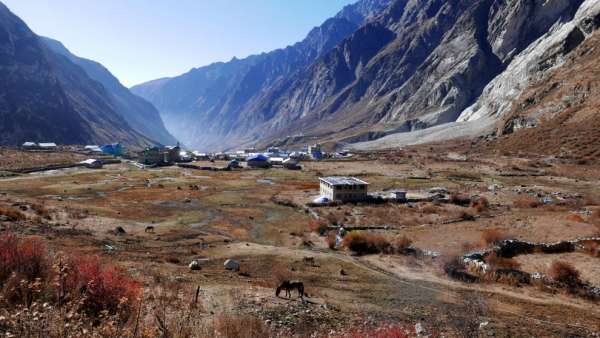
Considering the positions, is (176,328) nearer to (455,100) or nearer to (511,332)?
(511,332)

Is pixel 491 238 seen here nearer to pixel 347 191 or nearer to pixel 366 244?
pixel 366 244

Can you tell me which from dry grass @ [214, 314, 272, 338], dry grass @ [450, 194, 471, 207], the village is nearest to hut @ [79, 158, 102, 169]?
the village

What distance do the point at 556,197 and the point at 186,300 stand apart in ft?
195

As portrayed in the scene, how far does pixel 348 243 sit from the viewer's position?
112ft

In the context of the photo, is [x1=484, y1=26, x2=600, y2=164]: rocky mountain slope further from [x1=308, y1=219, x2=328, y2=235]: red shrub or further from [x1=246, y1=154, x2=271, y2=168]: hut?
[x1=308, y1=219, x2=328, y2=235]: red shrub

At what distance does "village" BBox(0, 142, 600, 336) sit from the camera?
16969 millimetres

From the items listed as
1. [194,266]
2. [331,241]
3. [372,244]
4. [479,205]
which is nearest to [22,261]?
[194,266]

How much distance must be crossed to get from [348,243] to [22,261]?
2650 centimetres

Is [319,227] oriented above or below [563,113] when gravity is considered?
below

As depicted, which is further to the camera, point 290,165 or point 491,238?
point 290,165

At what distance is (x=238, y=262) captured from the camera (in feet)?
87.8

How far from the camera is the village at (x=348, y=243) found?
17.0 metres

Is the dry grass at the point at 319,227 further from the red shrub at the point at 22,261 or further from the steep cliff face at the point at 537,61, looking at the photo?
the steep cliff face at the point at 537,61

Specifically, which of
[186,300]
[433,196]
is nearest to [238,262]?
[186,300]
